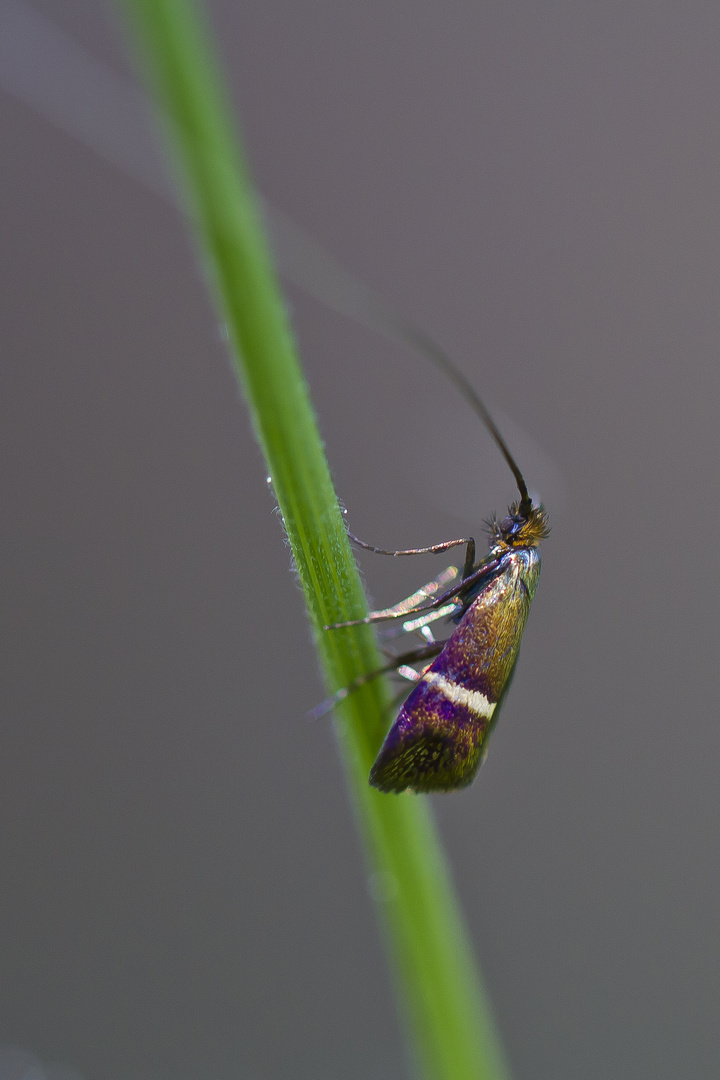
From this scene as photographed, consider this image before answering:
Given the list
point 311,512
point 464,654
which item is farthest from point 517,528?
point 311,512

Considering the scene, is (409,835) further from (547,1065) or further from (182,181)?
(547,1065)

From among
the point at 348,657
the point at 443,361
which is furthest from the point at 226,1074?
the point at 443,361

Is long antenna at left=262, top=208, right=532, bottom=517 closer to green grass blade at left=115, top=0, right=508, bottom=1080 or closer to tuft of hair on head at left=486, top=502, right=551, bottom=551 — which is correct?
green grass blade at left=115, top=0, right=508, bottom=1080

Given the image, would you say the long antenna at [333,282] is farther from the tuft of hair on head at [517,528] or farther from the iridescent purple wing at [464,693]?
the tuft of hair on head at [517,528]

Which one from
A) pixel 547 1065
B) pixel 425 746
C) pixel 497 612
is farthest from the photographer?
pixel 547 1065

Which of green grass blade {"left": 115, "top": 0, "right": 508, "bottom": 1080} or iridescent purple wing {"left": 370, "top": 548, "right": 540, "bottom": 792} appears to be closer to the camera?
green grass blade {"left": 115, "top": 0, "right": 508, "bottom": 1080}

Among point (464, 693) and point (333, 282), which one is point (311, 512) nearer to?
point (333, 282)

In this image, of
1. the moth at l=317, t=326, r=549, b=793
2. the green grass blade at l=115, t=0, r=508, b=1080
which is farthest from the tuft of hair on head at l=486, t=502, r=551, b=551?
the green grass blade at l=115, t=0, r=508, b=1080

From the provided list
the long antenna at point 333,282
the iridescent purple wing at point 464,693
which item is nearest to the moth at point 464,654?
the iridescent purple wing at point 464,693
